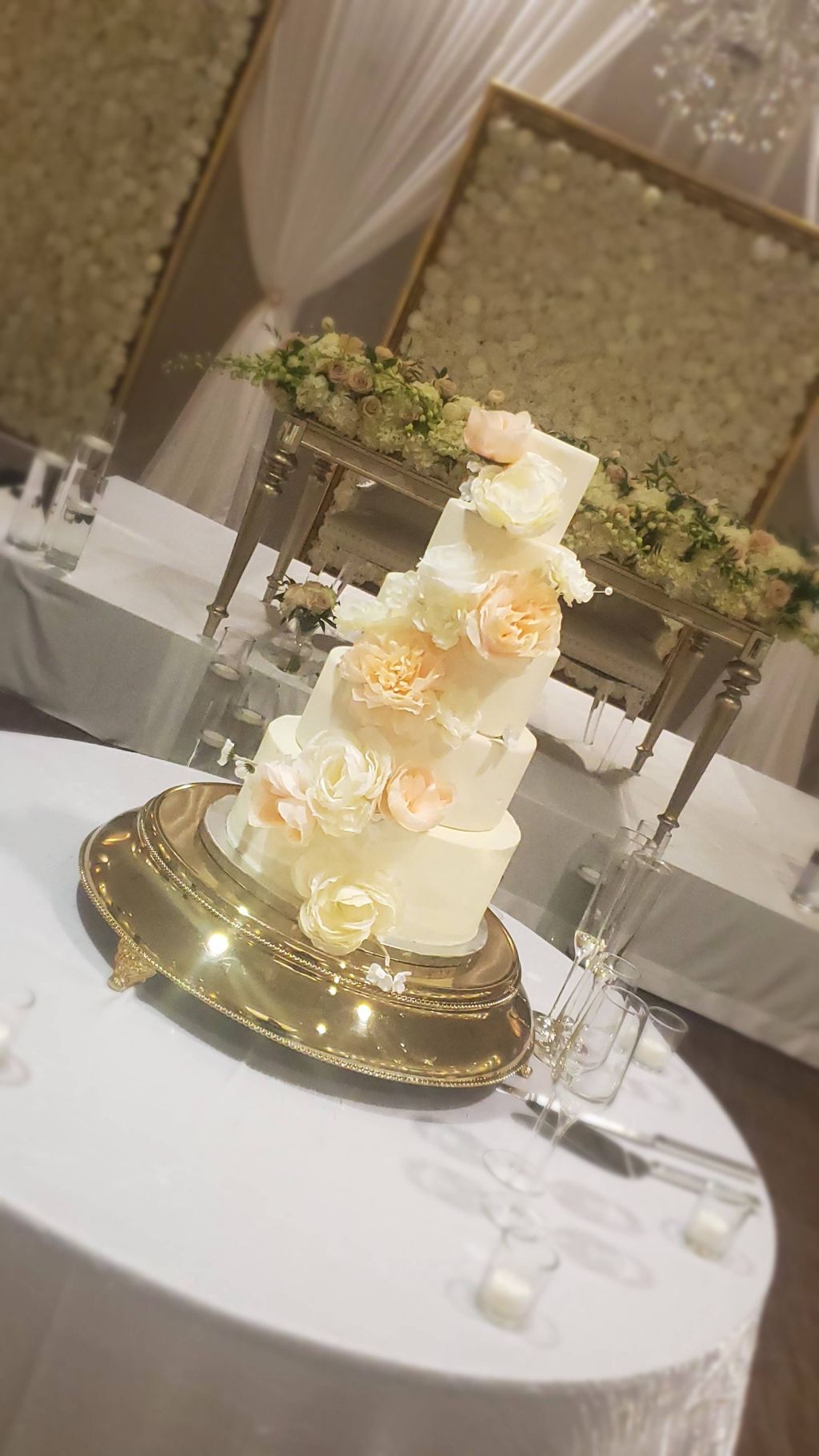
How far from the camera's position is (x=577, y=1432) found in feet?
3.13

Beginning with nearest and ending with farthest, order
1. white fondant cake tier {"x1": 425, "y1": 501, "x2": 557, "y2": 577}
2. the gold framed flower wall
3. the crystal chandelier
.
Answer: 1. white fondant cake tier {"x1": 425, "y1": 501, "x2": 557, "y2": 577}
2. the crystal chandelier
3. the gold framed flower wall

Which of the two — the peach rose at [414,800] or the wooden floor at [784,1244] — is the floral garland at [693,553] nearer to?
the wooden floor at [784,1244]

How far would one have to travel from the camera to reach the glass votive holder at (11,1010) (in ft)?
3.38

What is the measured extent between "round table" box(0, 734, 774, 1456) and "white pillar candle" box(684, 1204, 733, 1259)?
14mm

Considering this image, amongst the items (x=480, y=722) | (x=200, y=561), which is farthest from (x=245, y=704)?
(x=480, y=722)

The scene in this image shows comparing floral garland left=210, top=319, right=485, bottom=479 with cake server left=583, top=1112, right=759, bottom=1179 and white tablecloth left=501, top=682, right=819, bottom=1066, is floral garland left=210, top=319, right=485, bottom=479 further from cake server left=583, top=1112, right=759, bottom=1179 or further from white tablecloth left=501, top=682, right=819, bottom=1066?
cake server left=583, top=1112, right=759, bottom=1179

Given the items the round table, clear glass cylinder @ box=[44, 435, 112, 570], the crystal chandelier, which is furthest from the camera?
the crystal chandelier

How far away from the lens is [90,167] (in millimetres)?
4641

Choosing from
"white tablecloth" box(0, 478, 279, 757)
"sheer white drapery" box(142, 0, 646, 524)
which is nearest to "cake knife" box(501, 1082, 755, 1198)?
"white tablecloth" box(0, 478, 279, 757)

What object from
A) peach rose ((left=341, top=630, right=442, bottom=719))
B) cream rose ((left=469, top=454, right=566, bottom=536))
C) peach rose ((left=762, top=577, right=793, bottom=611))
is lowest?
peach rose ((left=341, top=630, right=442, bottom=719))

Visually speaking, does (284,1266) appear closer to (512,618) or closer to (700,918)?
(512,618)

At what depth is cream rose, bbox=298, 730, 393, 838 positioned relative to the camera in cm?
125

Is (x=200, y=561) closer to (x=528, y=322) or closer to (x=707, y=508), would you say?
(x=707, y=508)

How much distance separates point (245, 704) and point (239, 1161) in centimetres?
184
